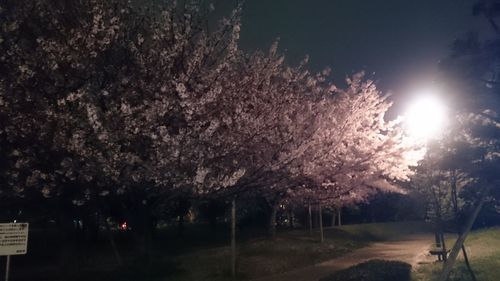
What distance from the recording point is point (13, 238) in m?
10.6

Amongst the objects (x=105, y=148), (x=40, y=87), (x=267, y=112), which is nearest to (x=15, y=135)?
(x=40, y=87)

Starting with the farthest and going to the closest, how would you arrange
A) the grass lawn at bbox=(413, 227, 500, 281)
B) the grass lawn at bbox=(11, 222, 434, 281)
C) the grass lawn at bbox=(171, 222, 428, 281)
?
the grass lawn at bbox=(171, 222, 428, 281) < the grass lawn at bbox=(11, 222, 434, 281) < the grass lawn at bbox=(413, 227, 500, 281)

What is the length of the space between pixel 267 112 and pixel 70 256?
26.4ft

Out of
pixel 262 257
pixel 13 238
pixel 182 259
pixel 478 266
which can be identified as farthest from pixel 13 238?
pixel 478 266

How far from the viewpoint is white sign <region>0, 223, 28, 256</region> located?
1052 centimetres

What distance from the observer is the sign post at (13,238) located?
10516mm

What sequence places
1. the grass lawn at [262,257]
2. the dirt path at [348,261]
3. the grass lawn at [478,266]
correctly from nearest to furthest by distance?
the grass lawn at [478,266], the dirt path at [348,261], the grass lawn at [262,257]

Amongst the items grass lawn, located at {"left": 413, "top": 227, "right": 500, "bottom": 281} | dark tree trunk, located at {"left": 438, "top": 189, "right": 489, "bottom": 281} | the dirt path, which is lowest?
the dirt path

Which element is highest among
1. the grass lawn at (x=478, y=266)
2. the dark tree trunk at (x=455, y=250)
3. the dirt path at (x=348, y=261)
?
the dark tree trunk at (x=455, y=250)

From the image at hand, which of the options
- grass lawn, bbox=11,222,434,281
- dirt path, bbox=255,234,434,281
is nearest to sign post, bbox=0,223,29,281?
grass lawn, bbox=11,222,434,281

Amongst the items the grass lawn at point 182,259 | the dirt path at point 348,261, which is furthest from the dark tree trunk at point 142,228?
the dirt path at point 348,261

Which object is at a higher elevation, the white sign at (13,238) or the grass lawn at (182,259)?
the white sign at (13,238)

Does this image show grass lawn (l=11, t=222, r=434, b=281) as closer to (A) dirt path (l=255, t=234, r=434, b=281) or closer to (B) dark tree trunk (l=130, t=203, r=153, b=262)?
(B) dark tree trunk (l=130, t=203, r=153, b=262)

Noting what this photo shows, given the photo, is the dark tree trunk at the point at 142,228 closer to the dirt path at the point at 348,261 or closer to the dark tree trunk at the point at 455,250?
the dirt path at the point at 348,261
